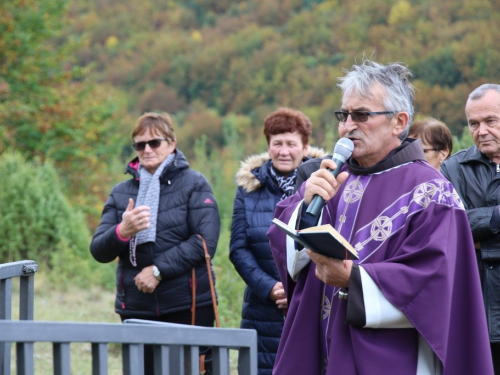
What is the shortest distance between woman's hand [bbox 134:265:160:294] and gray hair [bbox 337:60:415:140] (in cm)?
216

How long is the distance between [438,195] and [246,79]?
31358mm

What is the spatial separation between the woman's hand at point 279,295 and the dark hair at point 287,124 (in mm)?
940

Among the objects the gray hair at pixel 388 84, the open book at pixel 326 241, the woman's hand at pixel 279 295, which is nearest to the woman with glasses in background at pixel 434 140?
the woman's hand at pixel 279 295

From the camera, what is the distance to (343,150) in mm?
3014

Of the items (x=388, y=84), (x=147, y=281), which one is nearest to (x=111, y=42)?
(x=147, y=281)

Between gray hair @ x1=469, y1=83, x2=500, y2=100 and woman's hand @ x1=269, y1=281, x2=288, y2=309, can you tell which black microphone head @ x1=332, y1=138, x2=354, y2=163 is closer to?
gray hair @ x1=469, y1=83, x2=500, y2=100

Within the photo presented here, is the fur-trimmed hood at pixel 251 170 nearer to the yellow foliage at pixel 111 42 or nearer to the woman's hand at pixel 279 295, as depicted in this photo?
the woman's hand at pixel 279 295

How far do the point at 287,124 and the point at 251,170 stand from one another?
1.22 feet

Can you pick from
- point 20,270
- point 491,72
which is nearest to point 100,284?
point 20,270

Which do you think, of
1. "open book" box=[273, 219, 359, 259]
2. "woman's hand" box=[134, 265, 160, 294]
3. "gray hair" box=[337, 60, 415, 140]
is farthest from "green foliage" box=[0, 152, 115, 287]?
"open book" box=[273, 219, 359, 259]

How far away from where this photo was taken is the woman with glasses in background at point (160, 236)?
492cm

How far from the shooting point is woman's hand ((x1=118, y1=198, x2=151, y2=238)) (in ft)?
15.5

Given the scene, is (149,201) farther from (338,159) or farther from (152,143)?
(338,159)

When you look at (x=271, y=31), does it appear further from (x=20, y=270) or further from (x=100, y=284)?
(x=20, y=270)
